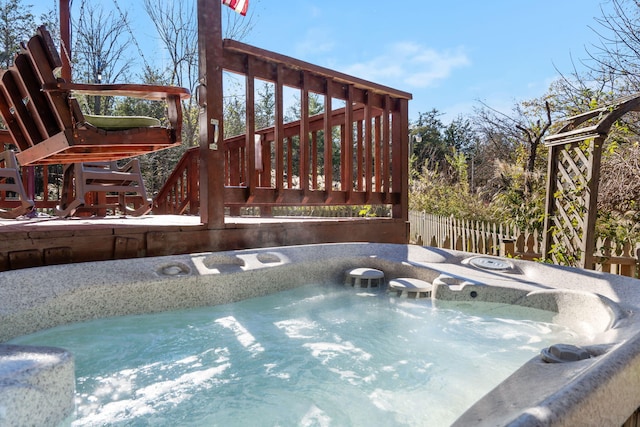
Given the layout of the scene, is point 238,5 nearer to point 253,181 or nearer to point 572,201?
point 253,181

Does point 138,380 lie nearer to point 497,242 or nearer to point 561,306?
point 561,306

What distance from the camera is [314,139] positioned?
3.99 meters

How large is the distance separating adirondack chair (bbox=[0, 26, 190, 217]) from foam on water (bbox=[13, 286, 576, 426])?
1.17 m

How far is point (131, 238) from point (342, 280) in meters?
1.33

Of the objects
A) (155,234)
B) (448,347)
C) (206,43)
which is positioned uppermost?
(206,43)

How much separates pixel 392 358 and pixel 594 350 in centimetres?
66

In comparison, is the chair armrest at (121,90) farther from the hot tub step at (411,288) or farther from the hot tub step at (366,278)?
the hot tub step at (411,288)

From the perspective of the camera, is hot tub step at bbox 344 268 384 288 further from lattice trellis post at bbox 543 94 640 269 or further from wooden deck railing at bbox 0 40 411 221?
lattice trellis post at bbox 543 94 640 269

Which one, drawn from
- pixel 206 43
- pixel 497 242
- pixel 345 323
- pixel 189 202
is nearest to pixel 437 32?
pixel 497 242

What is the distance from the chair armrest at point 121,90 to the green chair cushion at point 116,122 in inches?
6.1

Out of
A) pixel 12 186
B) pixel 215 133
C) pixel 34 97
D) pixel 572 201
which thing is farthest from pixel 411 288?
pixel 12 186

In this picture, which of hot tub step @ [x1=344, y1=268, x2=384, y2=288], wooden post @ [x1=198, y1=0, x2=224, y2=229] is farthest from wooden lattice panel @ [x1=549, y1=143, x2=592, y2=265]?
wooden post @ [x1=198, y1=0, x2=224, y2=229]

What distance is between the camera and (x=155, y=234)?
2.45 m

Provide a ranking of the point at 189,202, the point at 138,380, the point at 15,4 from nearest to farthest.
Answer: the point at 138,380
the point at 189,202
the point at 15,4
